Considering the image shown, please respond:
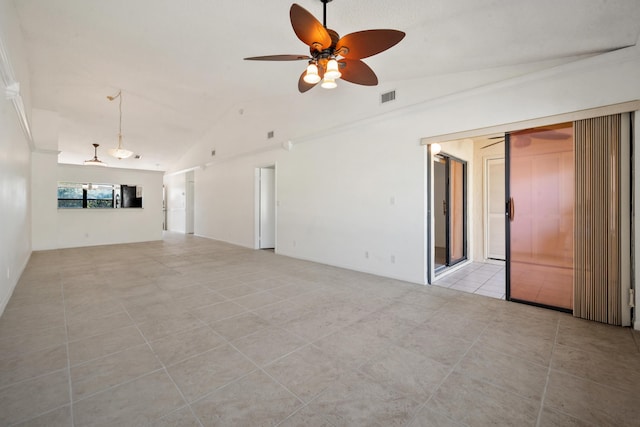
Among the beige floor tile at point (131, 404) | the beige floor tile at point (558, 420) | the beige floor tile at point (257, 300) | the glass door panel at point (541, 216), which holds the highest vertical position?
the glass door panel at point (541, 216)

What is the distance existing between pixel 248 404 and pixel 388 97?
4282mm

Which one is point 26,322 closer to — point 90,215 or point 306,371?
point 306,371

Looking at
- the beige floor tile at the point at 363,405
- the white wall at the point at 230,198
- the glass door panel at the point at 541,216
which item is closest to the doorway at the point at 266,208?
the white wall at the point at 230,198

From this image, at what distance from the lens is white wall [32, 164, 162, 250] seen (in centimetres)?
688

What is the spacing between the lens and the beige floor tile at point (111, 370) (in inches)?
69.0

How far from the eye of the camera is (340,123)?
502cm

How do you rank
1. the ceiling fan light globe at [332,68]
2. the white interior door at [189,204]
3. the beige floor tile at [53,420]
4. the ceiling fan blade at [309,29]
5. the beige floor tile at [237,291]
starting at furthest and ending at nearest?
the white interior door at [189,204] → the beige floor tile at [237,291] → the ceiling fan light globe at [332,68] → the ceiling fan blade at [309,29] → the beige floor tile at [53,420]

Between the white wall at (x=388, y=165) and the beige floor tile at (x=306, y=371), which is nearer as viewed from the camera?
the beige floor tile at (x=306, y=371)

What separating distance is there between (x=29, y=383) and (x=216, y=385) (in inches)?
47.8

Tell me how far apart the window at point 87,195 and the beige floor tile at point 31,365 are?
7.21 metres

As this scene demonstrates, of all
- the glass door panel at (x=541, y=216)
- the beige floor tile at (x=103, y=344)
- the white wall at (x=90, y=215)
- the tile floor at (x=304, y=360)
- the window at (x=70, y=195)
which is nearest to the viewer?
the tile floor at (x=304, y=360)

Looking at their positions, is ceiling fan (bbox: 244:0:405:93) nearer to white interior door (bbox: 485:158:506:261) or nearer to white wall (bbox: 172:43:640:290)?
white wall (bbox: 172:43:640:290)

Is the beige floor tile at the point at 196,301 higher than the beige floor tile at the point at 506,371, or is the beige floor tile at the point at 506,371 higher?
the beige floor tile at the point at 196,301

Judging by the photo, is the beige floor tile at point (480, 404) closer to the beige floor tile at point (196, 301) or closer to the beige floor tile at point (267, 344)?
the beige floor tile at point (267, 344)
